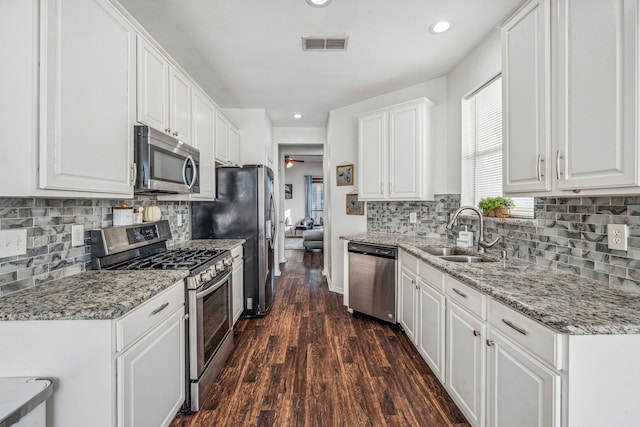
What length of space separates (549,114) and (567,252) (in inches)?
31.0

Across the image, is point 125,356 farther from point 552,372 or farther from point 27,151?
point 552,372

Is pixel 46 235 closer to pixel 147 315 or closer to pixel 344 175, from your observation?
pixel 147 315

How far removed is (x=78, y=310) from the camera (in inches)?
44.3

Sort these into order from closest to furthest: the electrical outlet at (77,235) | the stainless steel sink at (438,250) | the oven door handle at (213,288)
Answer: the electrical outlet at (77,235), the oven door handle at (213,288), the stainless steel sink at (438,250)

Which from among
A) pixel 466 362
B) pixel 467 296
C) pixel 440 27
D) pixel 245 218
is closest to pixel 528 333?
pixel 467 296

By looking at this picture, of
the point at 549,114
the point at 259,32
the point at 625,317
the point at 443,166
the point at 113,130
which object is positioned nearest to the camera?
the point at 625,317

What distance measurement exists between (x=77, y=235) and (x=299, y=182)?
9.18m

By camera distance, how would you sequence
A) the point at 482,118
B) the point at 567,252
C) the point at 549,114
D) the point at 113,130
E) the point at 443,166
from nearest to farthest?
1. the point at 549,114
2. the point at 113,130
3. the point at 567,252
4. the point at 482,118
5. the point at 443,166

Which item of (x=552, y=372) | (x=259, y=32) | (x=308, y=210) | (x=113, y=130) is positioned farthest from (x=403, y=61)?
(x=308, y=210)

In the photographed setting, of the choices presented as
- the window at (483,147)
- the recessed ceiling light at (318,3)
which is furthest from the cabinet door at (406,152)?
the recessed ceiling light at (318,3)

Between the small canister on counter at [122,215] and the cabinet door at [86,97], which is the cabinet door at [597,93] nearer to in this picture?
the cabinet door at [86,97]

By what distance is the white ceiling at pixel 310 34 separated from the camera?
6.70 feet

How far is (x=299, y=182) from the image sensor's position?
10.7 meters

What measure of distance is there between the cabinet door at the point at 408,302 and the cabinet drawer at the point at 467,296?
61 cm
